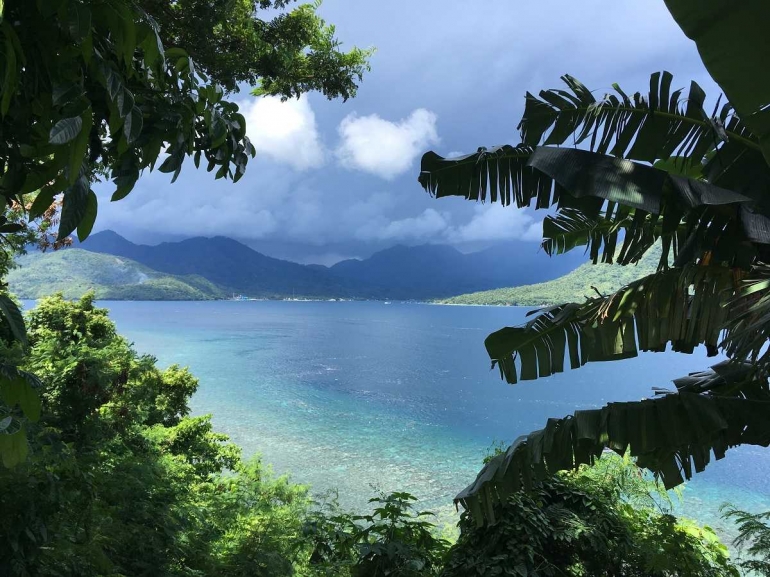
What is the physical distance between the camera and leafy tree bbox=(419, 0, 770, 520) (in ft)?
7.48

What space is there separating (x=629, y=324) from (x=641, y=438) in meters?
0.73

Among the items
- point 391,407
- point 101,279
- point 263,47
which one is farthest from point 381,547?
point 101,279

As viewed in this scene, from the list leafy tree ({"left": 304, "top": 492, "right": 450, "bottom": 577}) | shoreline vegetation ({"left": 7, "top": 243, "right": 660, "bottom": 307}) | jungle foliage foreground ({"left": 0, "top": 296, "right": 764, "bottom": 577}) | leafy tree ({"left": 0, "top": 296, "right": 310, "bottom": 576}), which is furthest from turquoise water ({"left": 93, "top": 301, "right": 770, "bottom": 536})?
shoreline vegetation ({"left": 7, "top": 243, "right": 660, "bottom": 307})

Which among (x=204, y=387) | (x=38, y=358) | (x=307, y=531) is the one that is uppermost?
(x=38, y=358)

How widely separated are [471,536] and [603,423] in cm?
174

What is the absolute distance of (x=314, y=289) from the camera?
198375mm

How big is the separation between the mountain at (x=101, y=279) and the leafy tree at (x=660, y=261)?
95.5 m

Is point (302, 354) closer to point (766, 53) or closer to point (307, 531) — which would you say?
point (307, 531)

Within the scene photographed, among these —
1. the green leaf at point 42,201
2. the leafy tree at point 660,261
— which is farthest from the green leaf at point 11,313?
the leafy tree at point 660,261

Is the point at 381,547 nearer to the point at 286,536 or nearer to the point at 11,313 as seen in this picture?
the point at 286,536

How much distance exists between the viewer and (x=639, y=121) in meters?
2.65

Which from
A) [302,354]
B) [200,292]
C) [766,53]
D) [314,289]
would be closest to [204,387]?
[302,354]

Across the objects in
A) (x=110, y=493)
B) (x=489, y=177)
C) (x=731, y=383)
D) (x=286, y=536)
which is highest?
(x=489, y=177)

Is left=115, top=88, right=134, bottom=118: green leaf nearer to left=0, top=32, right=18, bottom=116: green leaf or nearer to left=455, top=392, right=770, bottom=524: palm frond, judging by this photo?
left=0, top=32, right=18, bottom=116: green leaf
